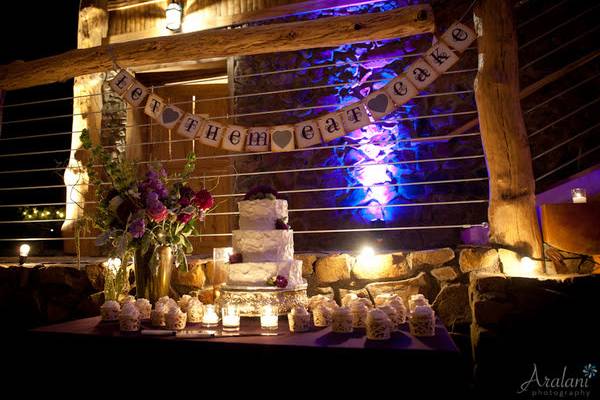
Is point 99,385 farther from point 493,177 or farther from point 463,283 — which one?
point 493,177

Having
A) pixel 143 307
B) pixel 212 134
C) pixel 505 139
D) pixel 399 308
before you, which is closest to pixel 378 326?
pixel 399 308

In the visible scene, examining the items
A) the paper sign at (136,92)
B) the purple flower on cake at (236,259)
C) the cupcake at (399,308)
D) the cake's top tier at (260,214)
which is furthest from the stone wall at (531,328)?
the paper sign at (136,92)

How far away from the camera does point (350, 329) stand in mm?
2076

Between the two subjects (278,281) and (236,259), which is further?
(236,259)

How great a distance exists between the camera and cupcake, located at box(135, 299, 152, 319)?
2484 mm

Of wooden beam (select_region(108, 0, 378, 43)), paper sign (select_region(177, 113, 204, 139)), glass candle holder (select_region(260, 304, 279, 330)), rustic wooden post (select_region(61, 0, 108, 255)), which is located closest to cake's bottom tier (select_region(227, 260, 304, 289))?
glass candle holder (select_region(260, 304, 279, 330))

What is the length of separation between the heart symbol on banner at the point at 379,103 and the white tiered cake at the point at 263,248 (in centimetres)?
87

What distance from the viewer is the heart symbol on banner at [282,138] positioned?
9.86 ft

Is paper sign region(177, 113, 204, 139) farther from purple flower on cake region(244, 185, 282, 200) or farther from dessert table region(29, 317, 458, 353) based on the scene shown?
dessert table region(29, 317, 458, 353)

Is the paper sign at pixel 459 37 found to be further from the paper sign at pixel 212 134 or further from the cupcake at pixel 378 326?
the cupcake at pixel 378 326

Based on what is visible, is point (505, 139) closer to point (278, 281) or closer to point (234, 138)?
point (278, 281)

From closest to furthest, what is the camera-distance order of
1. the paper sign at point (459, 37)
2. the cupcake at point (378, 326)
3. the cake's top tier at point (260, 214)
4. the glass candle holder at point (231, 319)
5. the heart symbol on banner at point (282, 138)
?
the cupcake at point (378, 326)
the glass candle holder at point (231, 319)
the cake's top tier at point (260, 214)
the paper sign at point (459, 37)
the heart symbol on banner at point (282, 138)

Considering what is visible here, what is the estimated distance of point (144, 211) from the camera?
8.59ft

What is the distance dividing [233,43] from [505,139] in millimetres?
2049
